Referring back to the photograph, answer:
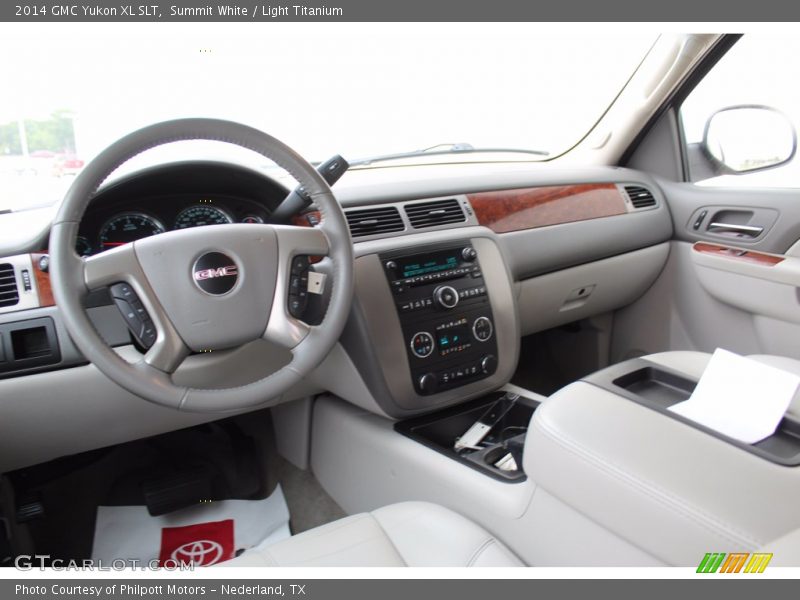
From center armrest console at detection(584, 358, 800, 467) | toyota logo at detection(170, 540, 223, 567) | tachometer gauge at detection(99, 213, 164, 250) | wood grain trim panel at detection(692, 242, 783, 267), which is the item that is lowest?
toyota logo at detection(170, 540, 223, 567)

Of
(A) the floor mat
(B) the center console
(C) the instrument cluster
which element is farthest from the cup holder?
(C) the instrument cluster

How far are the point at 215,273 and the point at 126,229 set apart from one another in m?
0.37

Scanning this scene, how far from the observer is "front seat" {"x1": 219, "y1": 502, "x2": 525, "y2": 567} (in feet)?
3.63

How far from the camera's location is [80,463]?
6.17 ft

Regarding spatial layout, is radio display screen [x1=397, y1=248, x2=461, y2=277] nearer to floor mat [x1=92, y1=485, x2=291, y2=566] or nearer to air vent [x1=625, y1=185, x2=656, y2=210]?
floor mat [x1=92, y1=485, x2=291, y2=566]

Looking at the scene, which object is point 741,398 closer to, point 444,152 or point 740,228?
point 740,228

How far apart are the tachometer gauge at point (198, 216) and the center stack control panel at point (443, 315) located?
430 millimetres

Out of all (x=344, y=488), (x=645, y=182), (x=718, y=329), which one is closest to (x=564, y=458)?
(x=344, y=488)

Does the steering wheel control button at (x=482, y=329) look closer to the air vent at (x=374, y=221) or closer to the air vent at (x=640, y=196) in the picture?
the air vent at (x=374, y=221)

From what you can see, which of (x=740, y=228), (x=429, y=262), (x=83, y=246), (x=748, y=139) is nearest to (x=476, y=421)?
(x=429, y=262)

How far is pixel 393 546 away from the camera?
116 centimetres

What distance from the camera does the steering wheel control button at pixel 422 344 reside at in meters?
1.60

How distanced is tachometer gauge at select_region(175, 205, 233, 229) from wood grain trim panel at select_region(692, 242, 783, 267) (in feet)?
5.62
